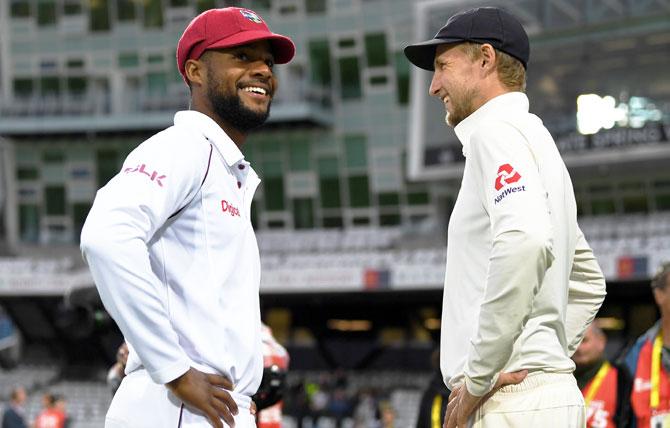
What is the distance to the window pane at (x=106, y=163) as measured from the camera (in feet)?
145

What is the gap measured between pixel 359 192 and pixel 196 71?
36381mm

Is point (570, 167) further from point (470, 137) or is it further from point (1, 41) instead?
point (470, 137)

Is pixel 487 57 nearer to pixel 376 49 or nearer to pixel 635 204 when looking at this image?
pixel 635 204

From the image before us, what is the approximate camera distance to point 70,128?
42906 millimetres

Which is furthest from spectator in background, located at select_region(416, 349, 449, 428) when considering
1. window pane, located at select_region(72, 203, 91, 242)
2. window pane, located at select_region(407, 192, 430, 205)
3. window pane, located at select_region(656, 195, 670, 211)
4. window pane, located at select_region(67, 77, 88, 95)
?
window pane, located at select_region(67, 77, 88, 95)

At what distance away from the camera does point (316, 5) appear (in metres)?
40.7

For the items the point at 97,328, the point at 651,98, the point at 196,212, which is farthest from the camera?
the point at 651,98

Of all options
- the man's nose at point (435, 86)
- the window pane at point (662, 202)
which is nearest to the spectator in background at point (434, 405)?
the man's nose at point (435, 86)

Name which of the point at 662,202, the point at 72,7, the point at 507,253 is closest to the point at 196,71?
the point at 507,253

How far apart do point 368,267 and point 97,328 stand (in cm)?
2584

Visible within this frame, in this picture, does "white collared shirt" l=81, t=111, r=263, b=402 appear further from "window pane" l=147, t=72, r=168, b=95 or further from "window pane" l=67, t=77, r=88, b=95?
"window pane" l=67, t=77, r=88, b=95

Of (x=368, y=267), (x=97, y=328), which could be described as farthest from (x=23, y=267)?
(x=97, y=328)

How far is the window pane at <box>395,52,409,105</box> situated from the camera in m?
39.6

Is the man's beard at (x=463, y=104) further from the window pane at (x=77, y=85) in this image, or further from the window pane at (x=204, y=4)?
the window pane at (x=77, y=85)
